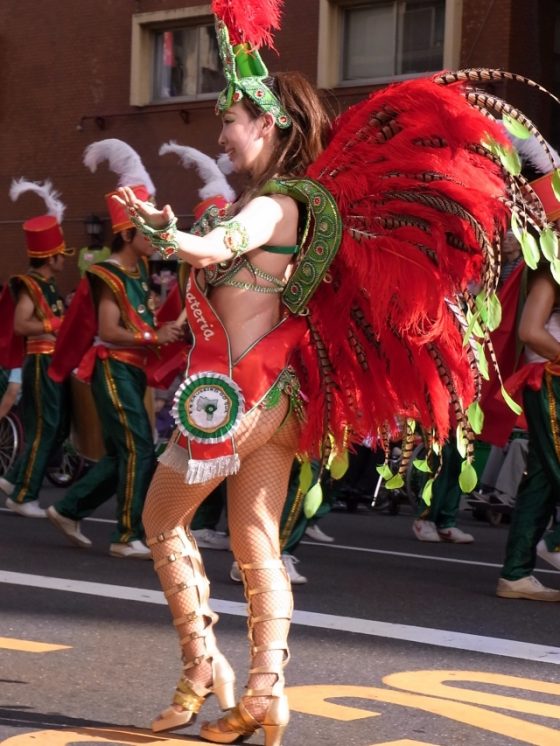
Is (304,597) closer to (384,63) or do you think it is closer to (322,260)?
(322,260)

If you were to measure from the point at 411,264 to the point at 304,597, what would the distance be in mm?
3000

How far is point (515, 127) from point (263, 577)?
1428 millimetres

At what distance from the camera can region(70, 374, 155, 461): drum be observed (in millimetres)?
10203

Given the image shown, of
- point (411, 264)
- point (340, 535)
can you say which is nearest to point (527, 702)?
point (411, 264)

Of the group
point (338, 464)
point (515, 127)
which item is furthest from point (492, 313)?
point (338, 464)

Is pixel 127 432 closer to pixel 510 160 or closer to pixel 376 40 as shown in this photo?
pixel 510 160

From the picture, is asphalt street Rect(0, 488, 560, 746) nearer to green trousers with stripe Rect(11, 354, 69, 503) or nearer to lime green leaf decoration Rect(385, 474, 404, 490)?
lime green leaf decoration Rect(385, 474, 404, 490)

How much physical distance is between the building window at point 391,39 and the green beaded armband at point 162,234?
17.3 m

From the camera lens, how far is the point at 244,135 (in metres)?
4.48

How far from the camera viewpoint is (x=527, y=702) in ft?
16.1

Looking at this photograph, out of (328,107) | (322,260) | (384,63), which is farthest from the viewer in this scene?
(384,63)

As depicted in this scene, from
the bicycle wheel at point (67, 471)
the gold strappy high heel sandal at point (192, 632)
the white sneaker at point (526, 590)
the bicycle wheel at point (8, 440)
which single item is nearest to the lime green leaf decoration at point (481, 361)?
the gold strappy high heel sandal at point (192, 632)

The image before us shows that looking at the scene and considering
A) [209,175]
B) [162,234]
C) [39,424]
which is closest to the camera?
[162,234]

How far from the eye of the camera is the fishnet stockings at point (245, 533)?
4367 mm
